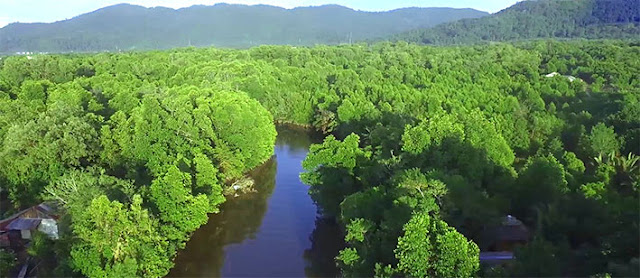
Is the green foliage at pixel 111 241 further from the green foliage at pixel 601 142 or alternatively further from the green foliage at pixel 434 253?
the green foliage at pixel 601 142

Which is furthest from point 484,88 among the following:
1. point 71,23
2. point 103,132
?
point 71,23

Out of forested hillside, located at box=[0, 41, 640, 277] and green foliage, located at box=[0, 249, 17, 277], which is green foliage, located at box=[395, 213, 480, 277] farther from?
green foliage, located at box=[0, 249, 17, 277]

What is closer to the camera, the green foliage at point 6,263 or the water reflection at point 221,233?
the green foliage at point 6,263

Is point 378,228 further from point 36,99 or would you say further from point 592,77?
point 592,77

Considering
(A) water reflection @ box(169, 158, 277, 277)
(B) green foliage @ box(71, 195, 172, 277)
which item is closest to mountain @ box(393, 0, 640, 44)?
(A) water reflection @ box(169, 158, 277, 277)

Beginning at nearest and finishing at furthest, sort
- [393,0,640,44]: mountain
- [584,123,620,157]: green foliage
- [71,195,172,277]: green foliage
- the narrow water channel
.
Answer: [71,195,172,277]: green foliage < the narrow water channel < [584,123,620,157]: green foliage < [393,0,640,44]: mountain

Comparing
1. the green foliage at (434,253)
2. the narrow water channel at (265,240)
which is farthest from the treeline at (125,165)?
the green foliage at (434,253)
